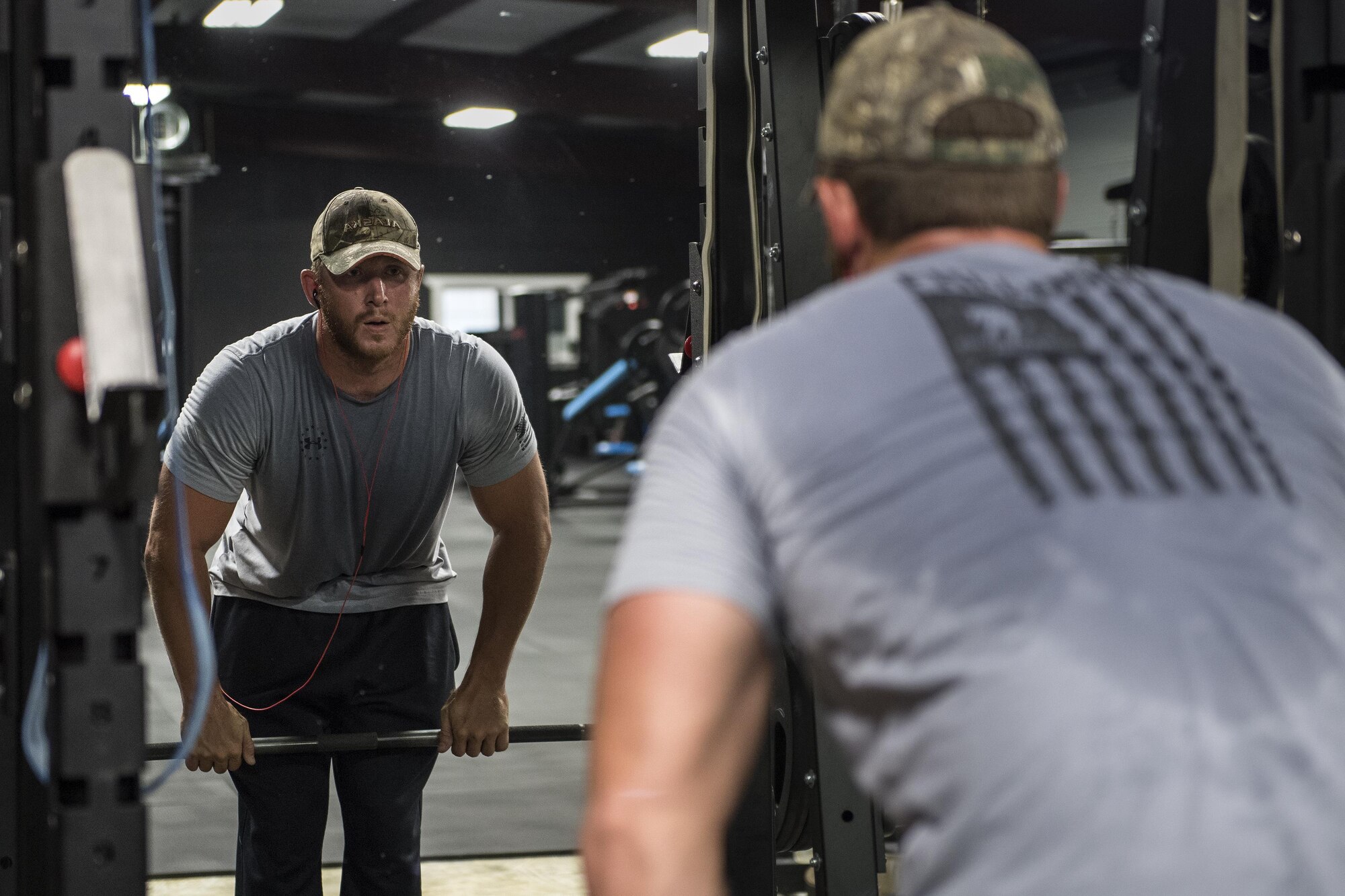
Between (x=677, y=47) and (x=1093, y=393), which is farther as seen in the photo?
(x=677, y=47)

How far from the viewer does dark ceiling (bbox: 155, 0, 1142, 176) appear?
4.98 m

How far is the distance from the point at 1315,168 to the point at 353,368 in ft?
5.83

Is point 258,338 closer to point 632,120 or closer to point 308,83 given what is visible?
point 308,83

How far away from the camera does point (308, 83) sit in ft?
17.0

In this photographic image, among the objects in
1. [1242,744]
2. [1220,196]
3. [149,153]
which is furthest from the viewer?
[1220,196]

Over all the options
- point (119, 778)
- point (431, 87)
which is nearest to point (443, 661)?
point (119, 778)

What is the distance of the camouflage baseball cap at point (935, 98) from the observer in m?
0.93

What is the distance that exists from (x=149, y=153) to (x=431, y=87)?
388 centimetres

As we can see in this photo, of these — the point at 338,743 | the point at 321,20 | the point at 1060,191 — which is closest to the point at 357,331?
the point at 338,743

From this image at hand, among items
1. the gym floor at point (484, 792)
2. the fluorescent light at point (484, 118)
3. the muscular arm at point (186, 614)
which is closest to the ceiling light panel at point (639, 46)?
the fluorescent light at point (484, 118)

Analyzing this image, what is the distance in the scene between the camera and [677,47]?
7059mm

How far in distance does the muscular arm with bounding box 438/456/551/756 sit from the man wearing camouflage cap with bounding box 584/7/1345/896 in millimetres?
1819

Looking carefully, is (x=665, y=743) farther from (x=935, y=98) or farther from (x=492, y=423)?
(x=492, y=423)

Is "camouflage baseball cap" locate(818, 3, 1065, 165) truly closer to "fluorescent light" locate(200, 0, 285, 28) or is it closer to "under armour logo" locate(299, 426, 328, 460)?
"under armour logo" locate(299, 426, 328, 460)
